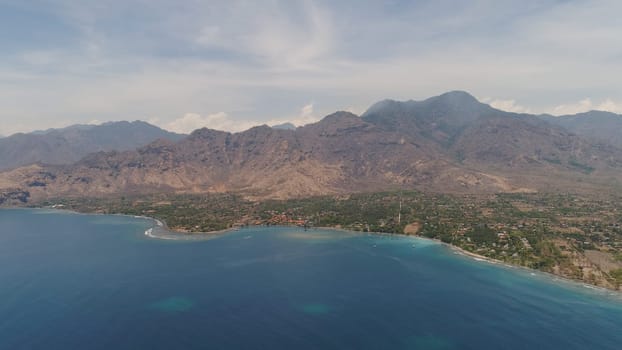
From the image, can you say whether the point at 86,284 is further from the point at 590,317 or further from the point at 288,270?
the point at 590,317

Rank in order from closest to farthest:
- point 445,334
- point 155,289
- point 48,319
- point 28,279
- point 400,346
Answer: point 400,346
point 445,334
point 48,319
point 155,289
point 28,279

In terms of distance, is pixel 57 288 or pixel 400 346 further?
pixel 57 288

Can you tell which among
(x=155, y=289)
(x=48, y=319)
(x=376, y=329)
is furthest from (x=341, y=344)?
(x=48, y=319)

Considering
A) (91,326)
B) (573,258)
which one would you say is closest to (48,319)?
(91,326)

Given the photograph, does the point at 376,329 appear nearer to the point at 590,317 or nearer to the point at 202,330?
the point at 202,330

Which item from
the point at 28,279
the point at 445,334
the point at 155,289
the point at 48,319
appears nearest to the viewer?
the point at 445,334

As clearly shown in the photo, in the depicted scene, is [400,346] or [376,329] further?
[376,329]
